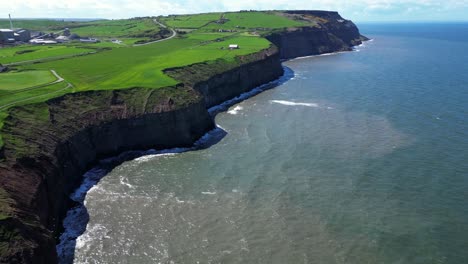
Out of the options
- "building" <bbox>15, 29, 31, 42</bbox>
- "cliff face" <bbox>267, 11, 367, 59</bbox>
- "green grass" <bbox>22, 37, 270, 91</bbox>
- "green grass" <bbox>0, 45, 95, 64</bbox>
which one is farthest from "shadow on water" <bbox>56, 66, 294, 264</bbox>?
"building" <bbox>15, 29, 31, 42</bbox>

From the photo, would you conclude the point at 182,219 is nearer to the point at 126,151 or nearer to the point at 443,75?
the point at 126,151

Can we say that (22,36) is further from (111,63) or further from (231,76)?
(231,76)

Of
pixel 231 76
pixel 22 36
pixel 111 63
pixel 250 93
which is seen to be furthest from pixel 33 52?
pixel 250 93

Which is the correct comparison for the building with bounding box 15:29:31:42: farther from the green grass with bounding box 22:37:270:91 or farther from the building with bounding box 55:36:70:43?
the green grass with bounding box 22:37:270:91

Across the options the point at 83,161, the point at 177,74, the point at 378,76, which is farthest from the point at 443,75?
the point at 83,161

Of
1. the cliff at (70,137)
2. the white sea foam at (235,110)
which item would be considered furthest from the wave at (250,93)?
the cliff at (70,137)

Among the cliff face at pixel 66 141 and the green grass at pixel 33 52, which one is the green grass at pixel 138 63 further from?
the green grass at pixel 33 52
